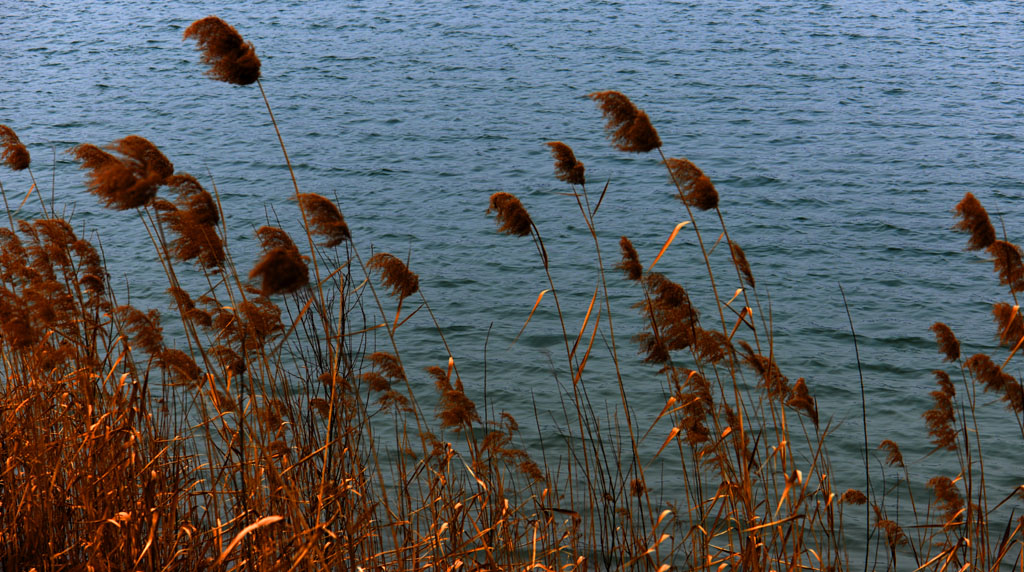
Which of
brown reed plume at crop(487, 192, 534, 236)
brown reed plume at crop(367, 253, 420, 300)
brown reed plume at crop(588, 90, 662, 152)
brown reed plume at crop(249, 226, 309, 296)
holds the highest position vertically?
brown reed plume at crop(588, 90, 662, 152)

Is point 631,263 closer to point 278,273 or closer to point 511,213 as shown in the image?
point 511,213

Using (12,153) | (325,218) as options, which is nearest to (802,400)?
(325,218)

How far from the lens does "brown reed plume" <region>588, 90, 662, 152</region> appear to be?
9.63ft

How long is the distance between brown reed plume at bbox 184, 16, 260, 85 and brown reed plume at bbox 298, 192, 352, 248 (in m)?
0.39

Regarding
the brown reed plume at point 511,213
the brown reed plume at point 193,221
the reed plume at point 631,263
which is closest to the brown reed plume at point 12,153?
the brown reed plume at point 193,221

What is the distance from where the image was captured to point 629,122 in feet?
9.82

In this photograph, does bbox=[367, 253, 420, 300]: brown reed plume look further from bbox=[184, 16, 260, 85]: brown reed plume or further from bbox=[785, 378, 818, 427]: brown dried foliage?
bbox=[785, 378, 818, 427]: brown dried foliage

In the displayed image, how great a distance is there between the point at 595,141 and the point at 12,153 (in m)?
11.2

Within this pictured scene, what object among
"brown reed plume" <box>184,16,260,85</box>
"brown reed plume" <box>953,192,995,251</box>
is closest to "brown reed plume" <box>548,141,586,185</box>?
"brown reed plume" <box>184,16,260,85</box>

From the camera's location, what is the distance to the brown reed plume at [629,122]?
2.94m

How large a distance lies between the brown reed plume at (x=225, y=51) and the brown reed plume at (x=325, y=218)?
0.39 meters

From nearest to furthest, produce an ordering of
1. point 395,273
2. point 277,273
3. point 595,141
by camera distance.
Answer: point 277,273
point 395,273
point 595,141

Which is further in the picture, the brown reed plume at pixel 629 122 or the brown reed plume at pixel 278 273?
the brown reed plume at pixel 629 122

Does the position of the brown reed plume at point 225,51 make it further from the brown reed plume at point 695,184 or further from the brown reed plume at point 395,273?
the brown reed plume at point 695,184
